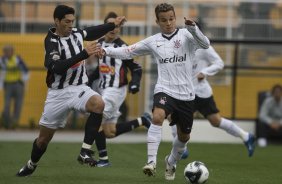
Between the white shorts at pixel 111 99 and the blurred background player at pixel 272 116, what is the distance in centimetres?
610

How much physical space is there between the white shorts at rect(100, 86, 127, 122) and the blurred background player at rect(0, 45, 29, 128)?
8.15 meters

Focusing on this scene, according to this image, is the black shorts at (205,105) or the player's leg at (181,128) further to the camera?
the black shorts at (205,105)

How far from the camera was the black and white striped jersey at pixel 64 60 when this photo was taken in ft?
33.8

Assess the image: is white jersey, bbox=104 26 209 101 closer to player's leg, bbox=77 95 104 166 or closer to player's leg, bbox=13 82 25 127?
player's leg, bbox=77 95 104 166

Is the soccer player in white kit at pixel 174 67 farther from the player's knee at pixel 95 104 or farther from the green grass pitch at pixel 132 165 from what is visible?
the green grass pitch at pixel 132 165

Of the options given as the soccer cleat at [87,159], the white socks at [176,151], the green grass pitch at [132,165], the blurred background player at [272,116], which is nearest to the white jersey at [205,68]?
the green grass pitch at [132,165]

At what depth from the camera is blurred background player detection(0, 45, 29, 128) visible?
2145cm

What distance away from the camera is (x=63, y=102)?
10.7 meters

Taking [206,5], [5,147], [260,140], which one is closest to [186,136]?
[5,147]

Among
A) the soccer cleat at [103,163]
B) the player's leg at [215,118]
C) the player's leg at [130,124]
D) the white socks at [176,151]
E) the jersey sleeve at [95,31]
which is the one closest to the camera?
the white socks at [176,151]

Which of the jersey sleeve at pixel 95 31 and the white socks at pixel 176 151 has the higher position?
the jersey sleeve at pixel 95 31

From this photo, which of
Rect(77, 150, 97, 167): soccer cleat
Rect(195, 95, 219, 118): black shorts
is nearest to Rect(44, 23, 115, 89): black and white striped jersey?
Rect(77, 150, 97, 167): soccer cleat

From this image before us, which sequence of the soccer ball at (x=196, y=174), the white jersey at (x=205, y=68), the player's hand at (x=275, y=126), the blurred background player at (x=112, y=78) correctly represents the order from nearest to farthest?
the soccer ball at (x=196, y=174), the blurred background player at (x=112, y=78), the white jersey at (x=205, y=68), the player's hand at (x=275, y=126)

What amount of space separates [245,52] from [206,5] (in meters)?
3.60
